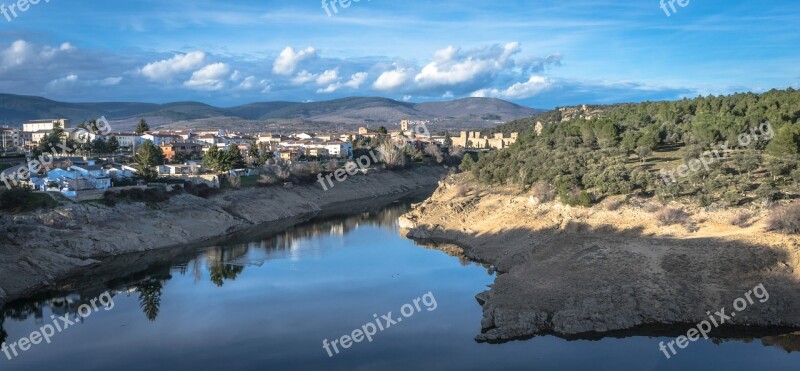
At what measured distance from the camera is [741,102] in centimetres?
6219

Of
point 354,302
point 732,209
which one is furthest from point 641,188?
point 354,302

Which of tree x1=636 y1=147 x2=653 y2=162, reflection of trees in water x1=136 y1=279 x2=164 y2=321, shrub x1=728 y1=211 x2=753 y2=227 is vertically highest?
tree x1=636 y1=147 x2=653 y2=162

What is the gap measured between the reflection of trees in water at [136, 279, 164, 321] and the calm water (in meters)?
0.05

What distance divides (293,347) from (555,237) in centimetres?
1677

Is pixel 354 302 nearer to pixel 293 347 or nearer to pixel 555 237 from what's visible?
pixel 293 347

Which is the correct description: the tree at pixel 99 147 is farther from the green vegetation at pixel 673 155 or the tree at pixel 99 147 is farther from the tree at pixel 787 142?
the tree at pixel 787 142

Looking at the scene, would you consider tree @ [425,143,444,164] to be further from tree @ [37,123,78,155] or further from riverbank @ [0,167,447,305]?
tree @ [37,123,78,155]

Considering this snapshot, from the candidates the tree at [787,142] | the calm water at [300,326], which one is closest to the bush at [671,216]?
the calm water at [300,326]

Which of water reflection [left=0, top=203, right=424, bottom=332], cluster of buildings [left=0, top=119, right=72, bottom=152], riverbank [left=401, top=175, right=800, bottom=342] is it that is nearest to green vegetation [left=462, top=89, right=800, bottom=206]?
riverbank [left=401, top=175, right=800, bottom=342]

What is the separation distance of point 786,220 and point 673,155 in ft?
69.1

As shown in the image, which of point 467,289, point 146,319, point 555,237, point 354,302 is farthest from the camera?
point 555,237

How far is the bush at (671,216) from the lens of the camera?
108ft

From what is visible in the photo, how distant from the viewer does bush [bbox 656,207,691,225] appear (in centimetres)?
3291

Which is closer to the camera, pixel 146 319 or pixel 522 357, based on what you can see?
pixel 522 357
